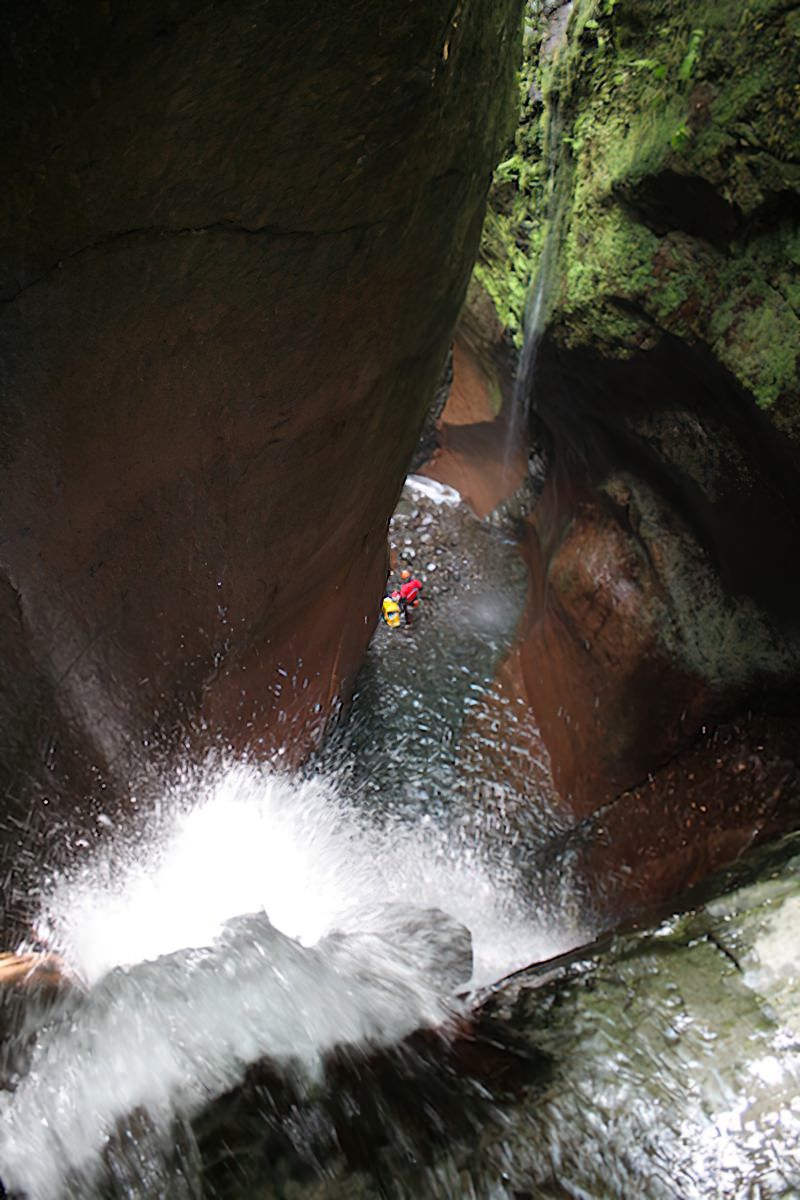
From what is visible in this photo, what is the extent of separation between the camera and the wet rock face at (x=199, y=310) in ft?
5.30

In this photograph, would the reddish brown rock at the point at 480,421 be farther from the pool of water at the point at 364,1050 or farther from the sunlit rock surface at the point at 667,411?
the pool of water at the point at 364,1050

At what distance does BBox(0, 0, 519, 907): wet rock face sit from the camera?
161 centimetres

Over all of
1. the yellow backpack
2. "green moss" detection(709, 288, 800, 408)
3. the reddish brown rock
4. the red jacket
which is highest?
the reddish brown rock

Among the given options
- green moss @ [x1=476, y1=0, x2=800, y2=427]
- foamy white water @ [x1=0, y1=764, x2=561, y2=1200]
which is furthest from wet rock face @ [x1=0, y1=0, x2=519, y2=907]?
green moss @ [x1=476, y1=0, x2=800, y2=427]

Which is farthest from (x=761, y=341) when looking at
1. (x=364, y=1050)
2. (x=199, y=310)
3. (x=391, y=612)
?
(x=391, y=612)

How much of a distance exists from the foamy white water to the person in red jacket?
5.30 feet

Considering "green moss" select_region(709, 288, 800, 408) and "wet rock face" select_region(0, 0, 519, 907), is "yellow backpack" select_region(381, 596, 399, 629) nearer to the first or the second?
"wet rock face" select_region(0, 0, 519, 907)

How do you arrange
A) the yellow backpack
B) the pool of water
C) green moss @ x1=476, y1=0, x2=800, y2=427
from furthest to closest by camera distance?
the yellow backpack < green moss @ x1=476, y1=0, x2=800, y2=427 < the pool of water

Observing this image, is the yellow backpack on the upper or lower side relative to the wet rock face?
upper

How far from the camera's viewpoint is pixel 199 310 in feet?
6.72

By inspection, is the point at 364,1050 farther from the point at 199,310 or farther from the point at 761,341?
the point at 761,341

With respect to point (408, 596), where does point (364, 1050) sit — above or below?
below

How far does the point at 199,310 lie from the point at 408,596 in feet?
10.9

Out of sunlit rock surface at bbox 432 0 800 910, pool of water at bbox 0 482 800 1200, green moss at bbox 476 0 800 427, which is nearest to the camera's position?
pool of water at bbox 0 482 800 1200
